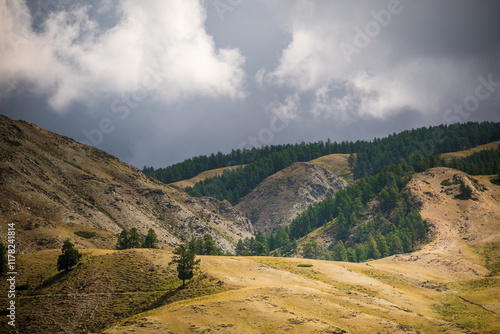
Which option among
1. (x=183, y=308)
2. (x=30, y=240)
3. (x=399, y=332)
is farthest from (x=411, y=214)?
(x=30, y=240)

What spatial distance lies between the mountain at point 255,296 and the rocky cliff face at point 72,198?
2604 cm

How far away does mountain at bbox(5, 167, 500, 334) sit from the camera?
55.0 m

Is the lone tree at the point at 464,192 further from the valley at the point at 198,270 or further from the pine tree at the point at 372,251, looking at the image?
the pine tree at the point at 372,251

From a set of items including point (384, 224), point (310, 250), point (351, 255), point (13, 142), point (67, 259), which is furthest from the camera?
point (384, 224)

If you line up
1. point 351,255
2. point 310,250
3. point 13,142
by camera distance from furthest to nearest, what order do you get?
point 310,250 < point 351,255 < point 13,142

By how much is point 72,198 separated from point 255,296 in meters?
102

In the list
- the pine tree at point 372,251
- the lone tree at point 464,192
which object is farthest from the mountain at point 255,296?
the lone tree at point 464,192

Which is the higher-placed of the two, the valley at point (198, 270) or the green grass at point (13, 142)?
the green grass at point (13, 142)

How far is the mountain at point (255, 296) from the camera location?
180 ft

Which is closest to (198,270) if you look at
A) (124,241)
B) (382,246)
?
(124,241)

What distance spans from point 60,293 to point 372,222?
14576 cm

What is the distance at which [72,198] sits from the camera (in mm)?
137875

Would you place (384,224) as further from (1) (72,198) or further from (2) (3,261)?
(2) (3,261)

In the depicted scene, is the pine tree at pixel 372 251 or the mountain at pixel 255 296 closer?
the mountain at pixel 255 296
